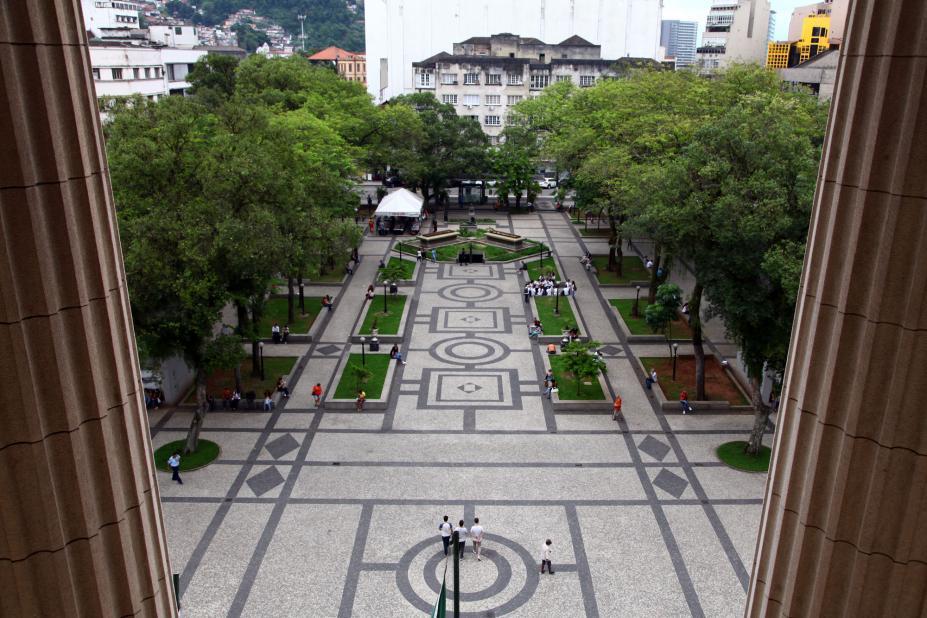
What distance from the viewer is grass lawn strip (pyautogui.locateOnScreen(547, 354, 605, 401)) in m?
27.7

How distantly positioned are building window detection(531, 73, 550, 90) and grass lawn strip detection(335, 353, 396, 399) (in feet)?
176

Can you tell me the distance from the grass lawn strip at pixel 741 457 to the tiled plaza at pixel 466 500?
0.51 m

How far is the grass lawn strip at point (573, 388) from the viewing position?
90.8 ft

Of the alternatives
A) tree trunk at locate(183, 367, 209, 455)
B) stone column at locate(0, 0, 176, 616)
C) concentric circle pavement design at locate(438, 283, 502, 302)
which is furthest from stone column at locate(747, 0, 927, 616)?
concentric circle pavement design at locate(438, 283, 502, 302)

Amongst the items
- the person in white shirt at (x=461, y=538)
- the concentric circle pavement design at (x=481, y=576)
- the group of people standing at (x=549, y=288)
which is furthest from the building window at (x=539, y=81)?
the person in white shirt at (x=461, y=538)

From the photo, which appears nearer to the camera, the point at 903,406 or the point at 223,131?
the point at 903,406

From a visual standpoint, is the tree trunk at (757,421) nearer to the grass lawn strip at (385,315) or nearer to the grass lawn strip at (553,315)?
the grass lawn strip at (553,315)

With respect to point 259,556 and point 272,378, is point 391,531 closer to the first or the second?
point 259,556

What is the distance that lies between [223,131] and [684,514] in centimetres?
2113

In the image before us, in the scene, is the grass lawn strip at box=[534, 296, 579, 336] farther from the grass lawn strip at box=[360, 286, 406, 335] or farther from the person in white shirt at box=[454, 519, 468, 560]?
the person in white shirt at box=[454, 519, 468, 560]

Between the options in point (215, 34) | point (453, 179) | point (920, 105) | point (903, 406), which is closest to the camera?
point (920, 105)

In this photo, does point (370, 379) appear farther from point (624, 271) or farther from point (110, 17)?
point (110, 17)

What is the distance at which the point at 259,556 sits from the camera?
18688 millimetres

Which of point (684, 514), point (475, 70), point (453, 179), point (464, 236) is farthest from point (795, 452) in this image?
point (475, 70)
